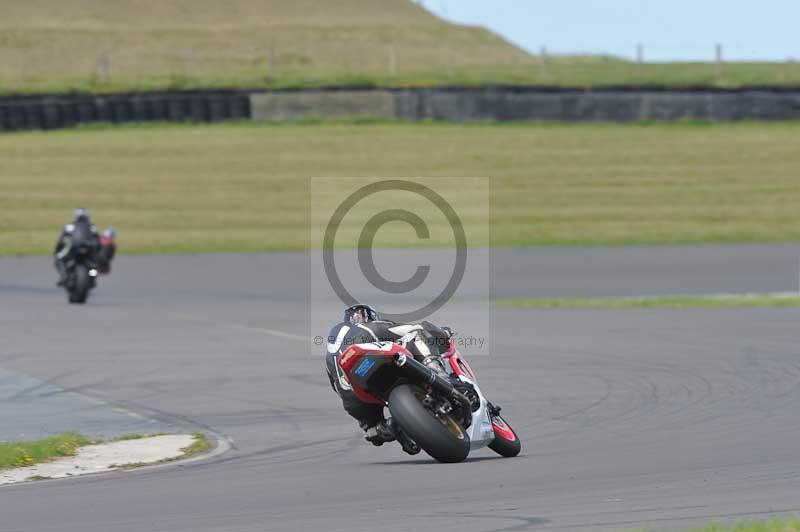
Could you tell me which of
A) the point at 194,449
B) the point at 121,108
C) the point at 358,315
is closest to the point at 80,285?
the point at 194,449

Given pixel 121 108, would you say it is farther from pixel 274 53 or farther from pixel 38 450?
pixel 38 450

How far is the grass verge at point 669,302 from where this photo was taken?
2333cm

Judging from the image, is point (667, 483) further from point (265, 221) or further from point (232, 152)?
point (232, 152)

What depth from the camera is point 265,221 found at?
3756 centimetres

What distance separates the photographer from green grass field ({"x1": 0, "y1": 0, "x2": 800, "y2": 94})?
163ft

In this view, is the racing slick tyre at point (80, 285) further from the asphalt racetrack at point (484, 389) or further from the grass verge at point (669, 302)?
the grass verge at point (669, 302)

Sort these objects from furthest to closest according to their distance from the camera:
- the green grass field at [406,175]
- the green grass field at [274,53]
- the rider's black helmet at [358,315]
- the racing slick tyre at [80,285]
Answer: the green grass field at [274,53] < the green grass field at [406,175] < the racing slick tyre at [80,285] < the rider's black helmet at [358,315]

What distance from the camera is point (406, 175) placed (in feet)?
134

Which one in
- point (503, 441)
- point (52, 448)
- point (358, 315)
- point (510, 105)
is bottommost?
point (52, 448)

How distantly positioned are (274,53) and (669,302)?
3788 centimetres

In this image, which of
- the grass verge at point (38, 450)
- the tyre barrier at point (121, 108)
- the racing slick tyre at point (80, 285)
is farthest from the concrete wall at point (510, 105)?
the grass verge at point (38, 450)

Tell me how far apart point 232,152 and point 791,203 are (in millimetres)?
16481

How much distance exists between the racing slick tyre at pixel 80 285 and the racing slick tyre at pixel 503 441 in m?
15.7

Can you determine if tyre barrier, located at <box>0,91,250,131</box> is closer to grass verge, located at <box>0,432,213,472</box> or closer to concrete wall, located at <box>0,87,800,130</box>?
concrete wall, located at <box>0,87,800,130</box>
